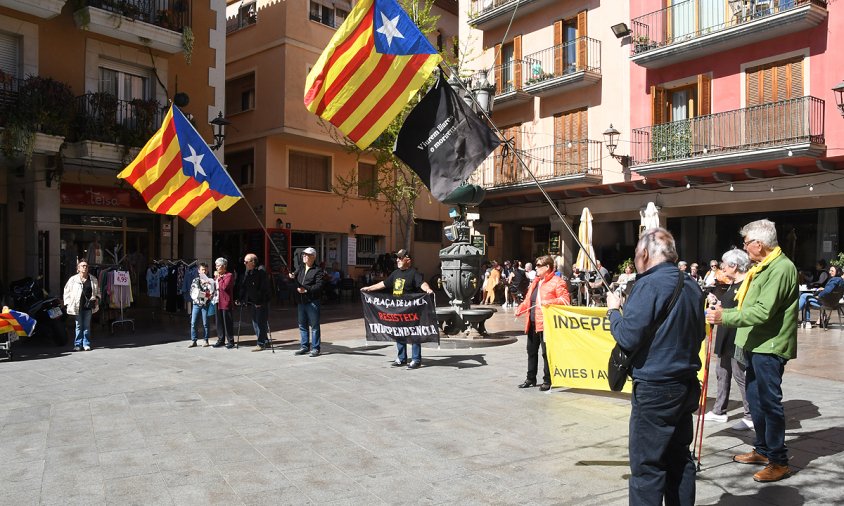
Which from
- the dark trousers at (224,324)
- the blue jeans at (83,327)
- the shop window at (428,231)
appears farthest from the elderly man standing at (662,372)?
the shop window at (428,231)

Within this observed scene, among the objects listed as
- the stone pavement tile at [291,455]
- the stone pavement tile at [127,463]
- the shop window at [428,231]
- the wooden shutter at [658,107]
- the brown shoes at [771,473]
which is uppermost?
the wooden shutter at [658,107]

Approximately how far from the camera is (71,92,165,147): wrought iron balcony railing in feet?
54.7

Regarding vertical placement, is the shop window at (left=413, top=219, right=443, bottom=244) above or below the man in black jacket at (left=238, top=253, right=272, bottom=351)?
above

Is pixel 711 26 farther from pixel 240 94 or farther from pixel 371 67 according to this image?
pixel 240 94

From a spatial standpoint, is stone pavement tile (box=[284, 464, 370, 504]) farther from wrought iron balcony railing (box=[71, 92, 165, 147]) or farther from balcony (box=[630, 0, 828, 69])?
balcony (box=[630, 0, 828, 69])

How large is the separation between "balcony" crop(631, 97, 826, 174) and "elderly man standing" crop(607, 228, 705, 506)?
16302mm

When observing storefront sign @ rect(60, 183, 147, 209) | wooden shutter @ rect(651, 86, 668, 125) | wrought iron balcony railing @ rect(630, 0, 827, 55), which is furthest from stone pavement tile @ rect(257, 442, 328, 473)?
wooden shutter @ rect(651, 86, 668, 125)

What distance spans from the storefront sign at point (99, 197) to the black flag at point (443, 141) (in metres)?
14.3

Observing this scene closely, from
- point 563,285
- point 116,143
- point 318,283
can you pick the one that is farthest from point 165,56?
point 563,285

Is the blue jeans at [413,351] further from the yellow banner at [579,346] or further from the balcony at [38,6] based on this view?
the balcony at [38,6]

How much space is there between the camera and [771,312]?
4793 mm

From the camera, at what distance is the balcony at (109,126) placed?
54.4 feet

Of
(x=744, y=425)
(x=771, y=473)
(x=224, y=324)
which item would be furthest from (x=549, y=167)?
(x=771, y=473)

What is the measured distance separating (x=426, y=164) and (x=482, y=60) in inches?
865
